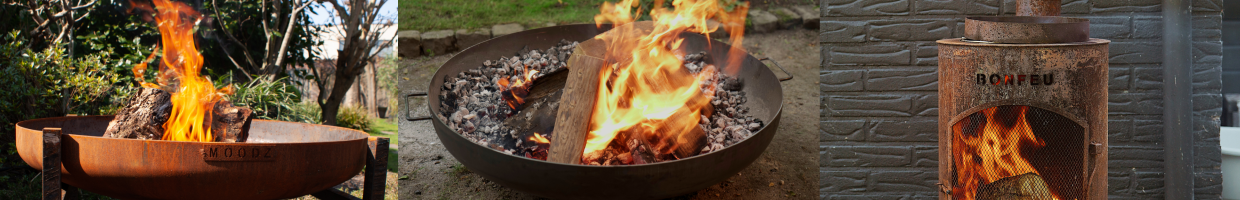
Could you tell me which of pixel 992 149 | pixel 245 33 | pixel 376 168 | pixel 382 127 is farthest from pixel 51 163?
pixel 382 127

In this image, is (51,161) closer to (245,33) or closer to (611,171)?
(611,171)

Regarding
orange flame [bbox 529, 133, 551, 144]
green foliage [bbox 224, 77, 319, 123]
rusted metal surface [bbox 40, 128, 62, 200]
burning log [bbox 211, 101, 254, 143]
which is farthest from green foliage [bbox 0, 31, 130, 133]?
orange flame [bbox 529, 133, 551, 144]

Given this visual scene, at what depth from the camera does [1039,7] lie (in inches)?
70.6

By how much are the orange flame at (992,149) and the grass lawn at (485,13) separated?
2.93 metres

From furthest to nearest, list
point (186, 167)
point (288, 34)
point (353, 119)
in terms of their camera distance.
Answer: point (353, 119) → point (288, 34) → point (186, 167)

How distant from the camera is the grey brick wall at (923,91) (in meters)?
2.04

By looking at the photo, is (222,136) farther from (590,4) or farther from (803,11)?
(803,11)

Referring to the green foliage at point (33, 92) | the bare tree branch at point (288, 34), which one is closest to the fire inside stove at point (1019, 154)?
the green foliage at point (33, 92)

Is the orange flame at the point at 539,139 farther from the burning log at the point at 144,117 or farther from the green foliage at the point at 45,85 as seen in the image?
the green foliage at the point at 45,85

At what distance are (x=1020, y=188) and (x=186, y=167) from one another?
2019 millimetres

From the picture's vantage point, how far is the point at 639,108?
7.25 ft

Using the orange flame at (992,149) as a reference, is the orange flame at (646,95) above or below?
above

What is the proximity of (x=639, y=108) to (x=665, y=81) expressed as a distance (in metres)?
0.14

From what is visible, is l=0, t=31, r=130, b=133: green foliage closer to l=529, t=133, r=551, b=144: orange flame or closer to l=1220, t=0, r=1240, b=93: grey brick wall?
l=529, t=133, r=551, b=144: orange flame
